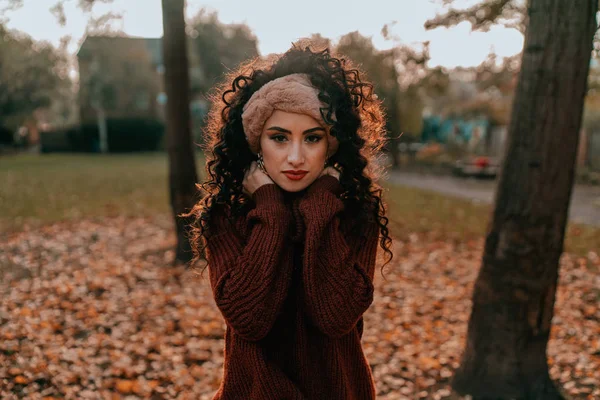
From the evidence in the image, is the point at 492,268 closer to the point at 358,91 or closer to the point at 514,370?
the point at 514,370

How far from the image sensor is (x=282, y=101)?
1.86 meters

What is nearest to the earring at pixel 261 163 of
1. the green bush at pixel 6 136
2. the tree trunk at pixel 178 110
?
the tree trunk at pixel 178 110

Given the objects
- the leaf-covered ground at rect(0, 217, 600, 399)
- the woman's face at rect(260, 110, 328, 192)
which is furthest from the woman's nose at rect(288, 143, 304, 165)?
the leaf-covered ground at rect(0, 217, 600, 399)

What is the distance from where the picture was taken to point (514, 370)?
11.1 ft

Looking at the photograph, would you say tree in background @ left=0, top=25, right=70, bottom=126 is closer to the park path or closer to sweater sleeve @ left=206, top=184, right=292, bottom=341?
the park path

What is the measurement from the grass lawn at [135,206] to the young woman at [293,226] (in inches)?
265

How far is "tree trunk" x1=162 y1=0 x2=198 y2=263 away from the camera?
19.9 feet

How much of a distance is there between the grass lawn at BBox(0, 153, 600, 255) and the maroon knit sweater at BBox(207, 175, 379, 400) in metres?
6.84

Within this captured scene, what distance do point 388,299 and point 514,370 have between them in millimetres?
2435

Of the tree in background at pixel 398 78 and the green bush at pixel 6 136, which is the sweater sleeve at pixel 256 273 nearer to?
the tree in background at pixel 398 78

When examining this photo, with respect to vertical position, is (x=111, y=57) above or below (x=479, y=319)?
above

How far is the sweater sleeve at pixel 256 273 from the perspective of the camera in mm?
1755

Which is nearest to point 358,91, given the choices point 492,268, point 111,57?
point 492,268

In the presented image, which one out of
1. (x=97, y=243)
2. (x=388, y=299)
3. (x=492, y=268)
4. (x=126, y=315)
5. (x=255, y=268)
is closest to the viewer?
(x=255, y=268)
